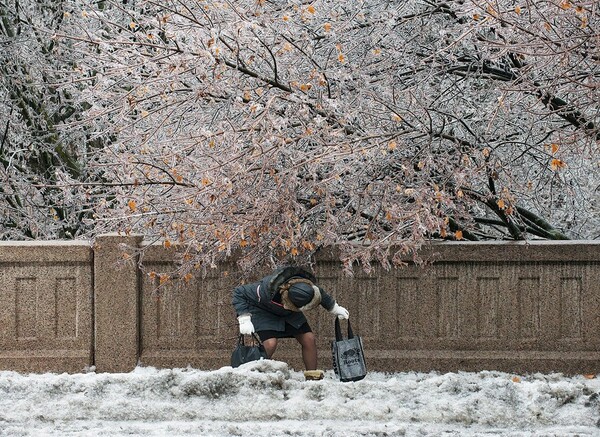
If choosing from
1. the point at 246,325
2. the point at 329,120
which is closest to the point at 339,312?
the point at 246,325

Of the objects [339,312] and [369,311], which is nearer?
[339,312]

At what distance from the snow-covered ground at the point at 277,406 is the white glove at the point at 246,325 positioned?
425 millimetres

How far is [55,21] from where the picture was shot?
50.2 ft

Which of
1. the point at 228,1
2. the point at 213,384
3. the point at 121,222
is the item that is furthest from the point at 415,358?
the point at 228,1

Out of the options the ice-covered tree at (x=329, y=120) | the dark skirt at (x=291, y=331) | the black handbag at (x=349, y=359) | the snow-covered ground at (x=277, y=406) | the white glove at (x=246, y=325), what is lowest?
the snow-covered ground at (x=277, y=406)

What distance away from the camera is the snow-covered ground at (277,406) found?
6898mm

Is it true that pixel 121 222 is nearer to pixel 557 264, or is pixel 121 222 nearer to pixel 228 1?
pixel 228 1

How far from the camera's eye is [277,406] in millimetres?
7293

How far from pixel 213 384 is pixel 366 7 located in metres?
4.14

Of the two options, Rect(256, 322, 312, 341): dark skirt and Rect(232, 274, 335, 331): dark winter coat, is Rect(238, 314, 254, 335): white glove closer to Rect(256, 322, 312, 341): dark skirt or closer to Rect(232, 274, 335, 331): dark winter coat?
Rect(232, 274, 335, 331): dark winter coat

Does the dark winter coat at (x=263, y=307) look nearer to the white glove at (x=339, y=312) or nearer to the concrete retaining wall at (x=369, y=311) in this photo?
the white glove at (x=339, y=312)

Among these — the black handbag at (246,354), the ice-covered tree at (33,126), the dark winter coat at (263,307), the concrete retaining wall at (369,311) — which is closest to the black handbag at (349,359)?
the dark winter coat at (263,307)

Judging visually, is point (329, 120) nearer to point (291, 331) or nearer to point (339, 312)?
point (339, 312)

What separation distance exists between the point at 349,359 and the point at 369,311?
104cm
